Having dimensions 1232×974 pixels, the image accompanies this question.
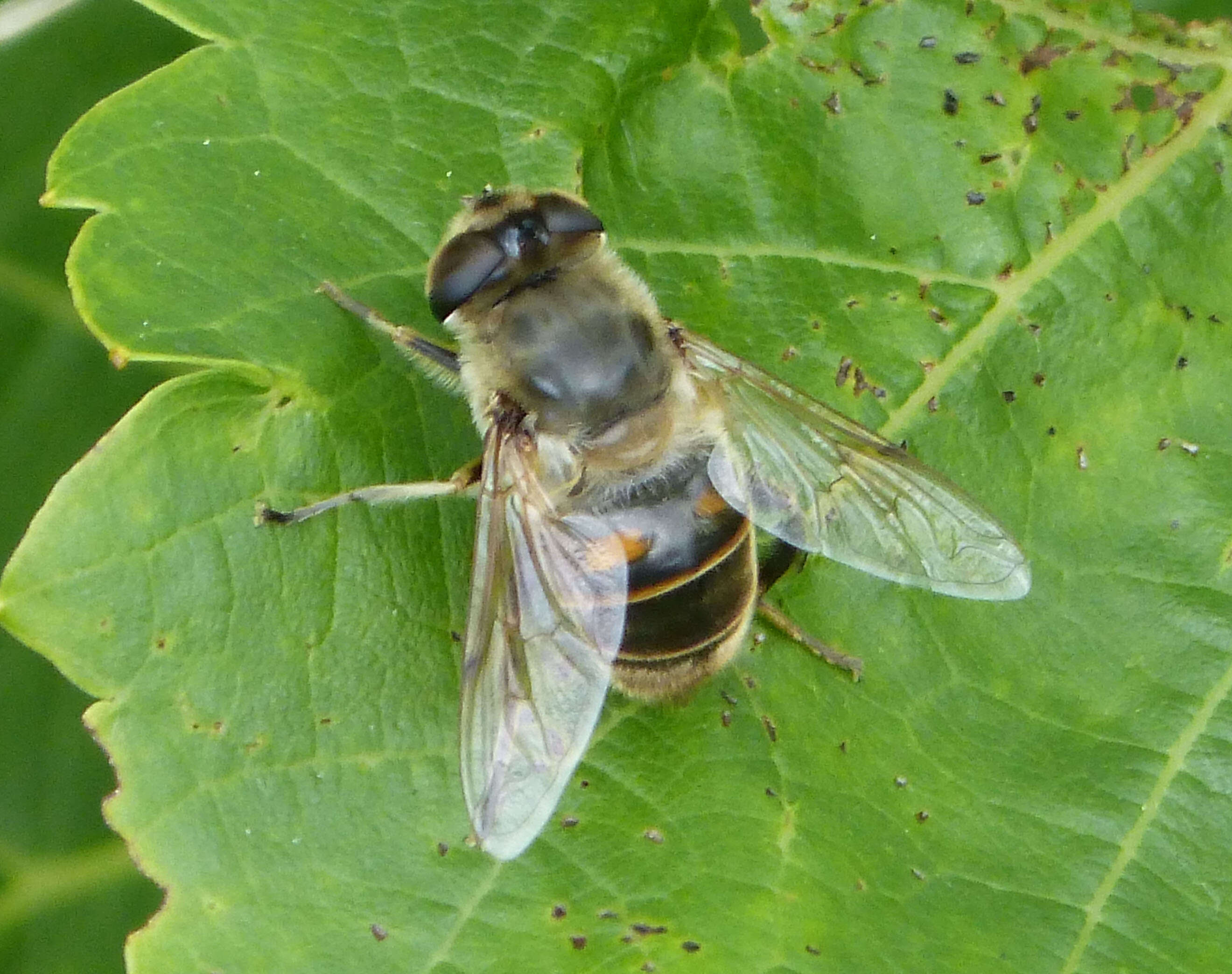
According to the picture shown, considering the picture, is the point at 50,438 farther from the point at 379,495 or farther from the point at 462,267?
the point at 462,267

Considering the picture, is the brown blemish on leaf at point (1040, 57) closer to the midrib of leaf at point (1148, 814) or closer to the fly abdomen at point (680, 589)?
the fly abdomen at point (680, 589)

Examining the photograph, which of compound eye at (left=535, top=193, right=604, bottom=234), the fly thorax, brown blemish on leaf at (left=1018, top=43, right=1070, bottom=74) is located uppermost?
brown blemish on leaf at (left=1018, top=43, right=1070, bottom=74)

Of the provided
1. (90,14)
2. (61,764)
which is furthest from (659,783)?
(90,14)

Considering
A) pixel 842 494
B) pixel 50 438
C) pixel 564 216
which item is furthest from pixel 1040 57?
pixel 50 438

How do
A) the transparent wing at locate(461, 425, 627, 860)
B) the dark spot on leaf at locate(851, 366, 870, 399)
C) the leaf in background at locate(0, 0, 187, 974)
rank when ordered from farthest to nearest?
the leaf in background at locate(0, 0, 187, 974) → the dark spot on leaf at locate(851, 366, 870, 399) → the transparent wing at locate(461, 425, 627, 860)

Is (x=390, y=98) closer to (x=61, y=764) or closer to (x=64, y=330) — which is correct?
(x=64, y=330)

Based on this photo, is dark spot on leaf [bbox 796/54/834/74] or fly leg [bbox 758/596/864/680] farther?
dark spot on leaf [bbox 796/54/834/74]

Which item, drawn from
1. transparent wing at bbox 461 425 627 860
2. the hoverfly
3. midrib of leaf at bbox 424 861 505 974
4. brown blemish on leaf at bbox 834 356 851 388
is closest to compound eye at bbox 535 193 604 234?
the hoverfly

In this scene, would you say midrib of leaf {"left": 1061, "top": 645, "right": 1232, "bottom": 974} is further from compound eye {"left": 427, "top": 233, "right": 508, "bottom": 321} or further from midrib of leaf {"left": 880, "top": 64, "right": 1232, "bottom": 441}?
compound eye {"left": 427, "top": 233, "right": 508, "bottom": 321}
